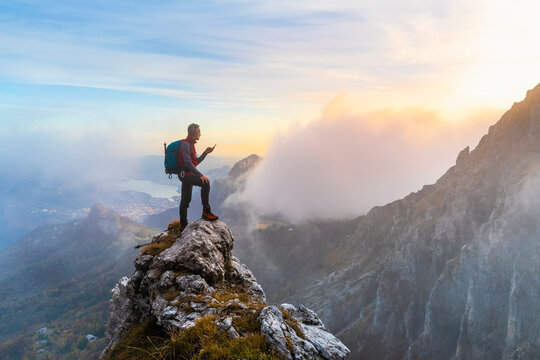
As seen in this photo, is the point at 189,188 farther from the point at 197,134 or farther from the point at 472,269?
the point at 472,269

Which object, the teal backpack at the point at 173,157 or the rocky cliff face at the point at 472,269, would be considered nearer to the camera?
the teal backpack at the point at 173,157

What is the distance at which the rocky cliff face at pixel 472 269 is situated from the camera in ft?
294

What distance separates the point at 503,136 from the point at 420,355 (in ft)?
344

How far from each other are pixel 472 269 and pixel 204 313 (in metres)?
133

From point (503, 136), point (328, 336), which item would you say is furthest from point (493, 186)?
point (328, 336)

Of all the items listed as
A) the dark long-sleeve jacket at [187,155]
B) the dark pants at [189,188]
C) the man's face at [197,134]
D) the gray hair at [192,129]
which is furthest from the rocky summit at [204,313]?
the gray hair at [192,129]

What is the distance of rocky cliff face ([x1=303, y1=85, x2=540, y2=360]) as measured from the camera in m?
89.7

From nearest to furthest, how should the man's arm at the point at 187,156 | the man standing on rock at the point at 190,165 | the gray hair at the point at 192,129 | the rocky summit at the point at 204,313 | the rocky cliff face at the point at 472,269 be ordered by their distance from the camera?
the rocky summit at the point at 204,313, the man's arm at the point at 187,156, the man standing on rock at the point at 190,165, the gray hair at the point at 192,129, the rocky cliff face at the point at 472,269

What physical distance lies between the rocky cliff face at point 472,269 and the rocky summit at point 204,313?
99.4 metres

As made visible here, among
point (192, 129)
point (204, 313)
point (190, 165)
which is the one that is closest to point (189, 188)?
point (190, 165)

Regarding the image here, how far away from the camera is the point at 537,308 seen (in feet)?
275

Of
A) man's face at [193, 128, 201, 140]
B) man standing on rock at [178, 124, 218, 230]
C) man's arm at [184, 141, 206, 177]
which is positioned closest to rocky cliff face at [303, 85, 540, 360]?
man standing on rock at [178, 124, 218, 230]

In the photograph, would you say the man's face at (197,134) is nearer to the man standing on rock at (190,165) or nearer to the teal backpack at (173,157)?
the man standing on rock at (190,165)

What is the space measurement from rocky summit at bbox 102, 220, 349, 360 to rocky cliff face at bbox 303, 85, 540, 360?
99.4 meters
